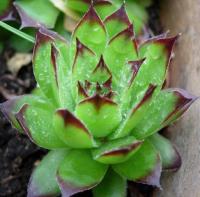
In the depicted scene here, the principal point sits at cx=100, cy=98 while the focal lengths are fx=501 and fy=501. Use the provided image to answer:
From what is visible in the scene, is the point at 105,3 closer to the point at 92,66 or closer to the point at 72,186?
the point at 92,66

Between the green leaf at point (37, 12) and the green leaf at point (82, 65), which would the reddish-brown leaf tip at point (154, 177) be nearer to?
the green leaf at point (82, 65)

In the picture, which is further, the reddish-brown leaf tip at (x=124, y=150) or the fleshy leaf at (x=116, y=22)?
the fleshy leaf at (x=116, y=22)

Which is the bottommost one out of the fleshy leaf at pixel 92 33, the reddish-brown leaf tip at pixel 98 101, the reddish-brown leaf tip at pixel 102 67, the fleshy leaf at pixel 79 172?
the fleshy leaf at pixel 79 172

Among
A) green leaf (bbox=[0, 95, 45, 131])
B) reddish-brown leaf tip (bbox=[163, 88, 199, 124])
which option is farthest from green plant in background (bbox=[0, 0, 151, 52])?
reddish-brown leaf tip (bbox=[163, 88, 199, 124])

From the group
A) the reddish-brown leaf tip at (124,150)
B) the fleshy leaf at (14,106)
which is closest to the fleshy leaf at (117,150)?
the reddish-brown leaf tip at (124,150)

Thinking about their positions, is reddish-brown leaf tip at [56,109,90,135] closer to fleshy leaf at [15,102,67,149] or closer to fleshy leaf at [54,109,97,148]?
fleshy leaf at [54,109,97,148]

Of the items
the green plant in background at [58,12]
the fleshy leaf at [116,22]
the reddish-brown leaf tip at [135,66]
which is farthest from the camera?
the green plant in background at [58,12]

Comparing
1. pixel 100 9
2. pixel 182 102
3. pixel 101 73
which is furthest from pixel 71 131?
pixel 100 9

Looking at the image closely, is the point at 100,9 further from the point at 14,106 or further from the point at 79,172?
the point at 79,172
